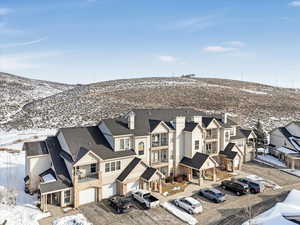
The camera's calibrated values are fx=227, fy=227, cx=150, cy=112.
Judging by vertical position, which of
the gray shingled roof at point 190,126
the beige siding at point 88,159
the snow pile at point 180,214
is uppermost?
the gray shingled roof at point 190,126

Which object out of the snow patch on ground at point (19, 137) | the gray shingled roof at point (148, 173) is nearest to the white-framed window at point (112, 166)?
the gray shingled roof at point (148, 173)

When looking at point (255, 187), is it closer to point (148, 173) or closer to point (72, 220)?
point (148, 173)

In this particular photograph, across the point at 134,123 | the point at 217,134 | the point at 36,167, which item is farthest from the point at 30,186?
the point at 217,134

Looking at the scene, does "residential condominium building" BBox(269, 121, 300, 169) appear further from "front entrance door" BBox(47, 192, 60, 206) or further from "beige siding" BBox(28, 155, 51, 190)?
"beige siding" BBox(28, 155, 51, 190)

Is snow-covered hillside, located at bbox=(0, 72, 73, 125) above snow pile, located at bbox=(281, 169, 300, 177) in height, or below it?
above

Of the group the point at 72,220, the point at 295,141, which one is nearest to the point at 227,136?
the point at 295,141

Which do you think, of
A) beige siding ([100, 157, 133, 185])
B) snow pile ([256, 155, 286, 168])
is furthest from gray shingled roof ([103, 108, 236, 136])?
snow pile ([256, 155, 286, 168])

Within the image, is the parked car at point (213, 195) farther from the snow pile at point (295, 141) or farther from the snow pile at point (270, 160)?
the snow pile at point (295, 141)
